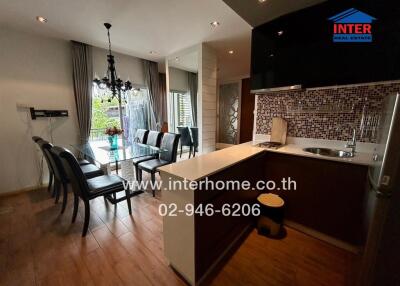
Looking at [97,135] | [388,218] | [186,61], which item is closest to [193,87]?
[186,61]

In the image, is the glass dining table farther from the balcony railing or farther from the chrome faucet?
the chrome faucet

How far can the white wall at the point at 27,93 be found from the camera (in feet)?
8.89

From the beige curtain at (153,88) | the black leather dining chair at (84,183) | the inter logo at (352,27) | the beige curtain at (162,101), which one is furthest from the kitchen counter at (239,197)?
the beige curtain at (162,101)

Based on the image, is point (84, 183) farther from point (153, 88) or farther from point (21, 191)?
point (153, 88)

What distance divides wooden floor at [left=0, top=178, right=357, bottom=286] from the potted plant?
1.20m

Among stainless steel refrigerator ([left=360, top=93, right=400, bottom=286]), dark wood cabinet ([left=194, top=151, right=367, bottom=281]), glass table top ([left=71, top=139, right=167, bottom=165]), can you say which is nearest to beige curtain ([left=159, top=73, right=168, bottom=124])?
glass table top ([left=71, top=139, right=167, bottom=165])

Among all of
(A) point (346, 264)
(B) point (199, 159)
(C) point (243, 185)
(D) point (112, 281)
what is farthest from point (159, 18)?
(A) point (346, 264)

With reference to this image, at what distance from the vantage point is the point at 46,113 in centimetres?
301

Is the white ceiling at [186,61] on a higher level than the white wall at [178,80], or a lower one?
higher

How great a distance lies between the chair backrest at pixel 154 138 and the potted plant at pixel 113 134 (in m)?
0.59

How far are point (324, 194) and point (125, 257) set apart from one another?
202 cm

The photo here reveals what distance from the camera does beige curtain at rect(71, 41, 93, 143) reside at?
323 centimetres

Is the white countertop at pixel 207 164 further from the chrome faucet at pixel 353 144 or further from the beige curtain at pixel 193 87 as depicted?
the beige curtain at pixel 193 87

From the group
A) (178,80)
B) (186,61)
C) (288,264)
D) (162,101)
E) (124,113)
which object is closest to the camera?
(288,264)
